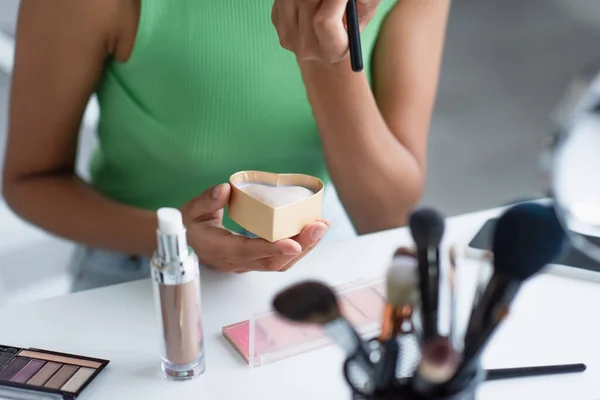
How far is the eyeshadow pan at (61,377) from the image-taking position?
19.3 inches

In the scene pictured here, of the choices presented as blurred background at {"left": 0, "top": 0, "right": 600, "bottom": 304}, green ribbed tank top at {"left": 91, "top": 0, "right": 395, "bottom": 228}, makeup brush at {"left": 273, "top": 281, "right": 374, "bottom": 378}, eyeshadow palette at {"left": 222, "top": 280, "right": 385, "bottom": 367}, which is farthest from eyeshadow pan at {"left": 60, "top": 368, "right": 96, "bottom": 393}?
blurred background at {"left": 0, "top": 0, "right": 600, "bottom": 304}

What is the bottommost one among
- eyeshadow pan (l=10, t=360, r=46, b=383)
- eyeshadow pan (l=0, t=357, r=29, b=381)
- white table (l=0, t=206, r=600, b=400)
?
eyeshadow pan (l=0, t=357, r=29, b=381)

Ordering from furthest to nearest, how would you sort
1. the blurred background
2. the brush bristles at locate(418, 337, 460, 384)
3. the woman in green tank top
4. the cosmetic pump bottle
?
the blurred background, the woman in green tank top, the cosmetic pump bottle, the brush bristles at locate(418, 337, 460, 384)

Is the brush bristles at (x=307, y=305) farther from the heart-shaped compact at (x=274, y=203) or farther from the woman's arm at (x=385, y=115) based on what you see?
the woman's arm at (x=385, y=115)

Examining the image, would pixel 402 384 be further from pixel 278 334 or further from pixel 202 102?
pixel 202 102

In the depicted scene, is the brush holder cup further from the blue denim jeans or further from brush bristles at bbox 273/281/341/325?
the blue denim jeans

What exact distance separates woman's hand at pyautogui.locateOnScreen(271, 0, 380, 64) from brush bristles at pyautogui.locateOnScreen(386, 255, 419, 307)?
288 mm

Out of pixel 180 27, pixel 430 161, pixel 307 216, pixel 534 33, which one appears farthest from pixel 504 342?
pixel 534 33

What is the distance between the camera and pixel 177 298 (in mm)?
489

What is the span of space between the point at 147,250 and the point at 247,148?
152mm

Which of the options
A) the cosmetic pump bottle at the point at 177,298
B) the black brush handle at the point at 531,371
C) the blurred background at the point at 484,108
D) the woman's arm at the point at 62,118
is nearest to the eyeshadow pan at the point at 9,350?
the cosmetic pump bottle at the point at 177,298

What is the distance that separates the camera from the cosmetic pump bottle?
47 cm

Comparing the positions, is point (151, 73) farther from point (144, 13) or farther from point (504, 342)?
point (504, 342)

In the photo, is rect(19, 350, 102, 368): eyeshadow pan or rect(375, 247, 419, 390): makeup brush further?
rect(19, 350, 102, 368): eyeshadow pan
